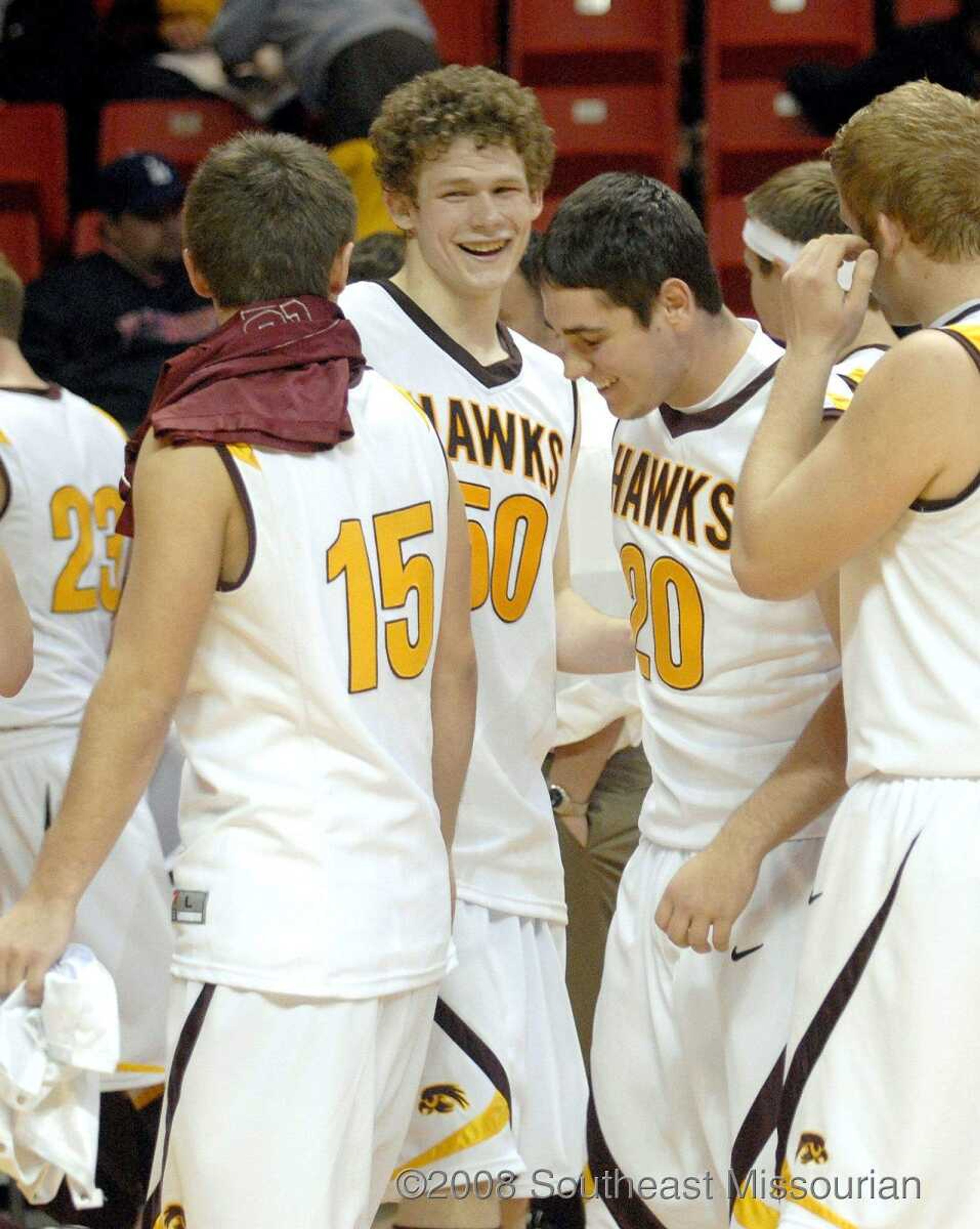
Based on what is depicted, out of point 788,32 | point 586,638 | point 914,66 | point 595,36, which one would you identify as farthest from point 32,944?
point 788,32

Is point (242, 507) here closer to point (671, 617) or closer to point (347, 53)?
point (671, 617)

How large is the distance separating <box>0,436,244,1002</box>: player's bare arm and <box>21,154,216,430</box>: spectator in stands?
4236 millimetres

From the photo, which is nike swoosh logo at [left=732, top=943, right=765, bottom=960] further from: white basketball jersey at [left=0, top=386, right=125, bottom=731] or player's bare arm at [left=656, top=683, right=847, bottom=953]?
white basketball jersey at [left=0, top=386, right=125, bottom=731]

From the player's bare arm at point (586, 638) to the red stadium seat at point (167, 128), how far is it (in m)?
4.96

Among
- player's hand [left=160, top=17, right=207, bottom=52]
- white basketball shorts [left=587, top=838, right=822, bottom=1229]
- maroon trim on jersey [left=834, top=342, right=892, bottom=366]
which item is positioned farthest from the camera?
player's hand [left=160, top=17, right=207, bottom=52]

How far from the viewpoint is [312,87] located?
783cm

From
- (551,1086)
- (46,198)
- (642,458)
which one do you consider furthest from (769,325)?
(46,198)

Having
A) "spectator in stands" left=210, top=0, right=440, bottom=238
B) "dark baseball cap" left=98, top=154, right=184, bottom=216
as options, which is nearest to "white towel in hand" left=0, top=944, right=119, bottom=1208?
"dark baseball cap" left=98, top=154, right=184, bottom=216

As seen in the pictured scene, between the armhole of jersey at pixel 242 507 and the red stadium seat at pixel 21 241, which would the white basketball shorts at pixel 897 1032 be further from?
the red stadium seat at pixel 21 241

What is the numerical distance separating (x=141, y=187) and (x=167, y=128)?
158cm

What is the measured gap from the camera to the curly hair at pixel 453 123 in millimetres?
3713

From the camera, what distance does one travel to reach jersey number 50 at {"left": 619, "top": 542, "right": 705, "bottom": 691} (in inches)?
125

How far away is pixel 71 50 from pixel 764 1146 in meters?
7.20

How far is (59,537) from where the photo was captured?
4676mm
